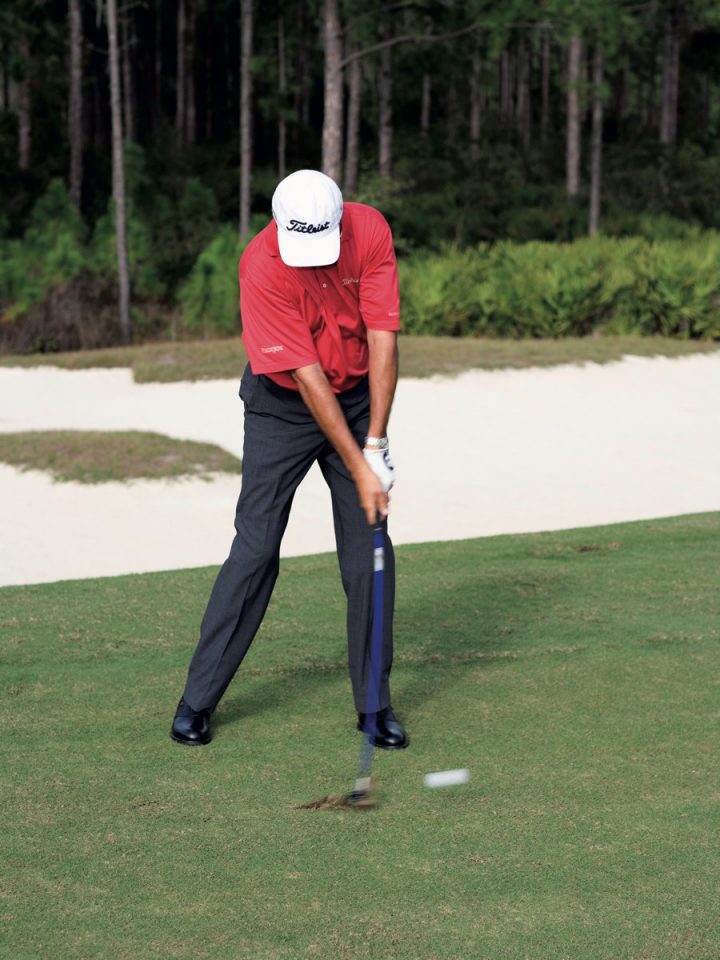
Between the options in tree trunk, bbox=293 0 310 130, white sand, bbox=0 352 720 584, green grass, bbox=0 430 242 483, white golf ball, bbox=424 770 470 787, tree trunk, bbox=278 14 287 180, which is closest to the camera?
white golf ball, bbox=424 770 470 787

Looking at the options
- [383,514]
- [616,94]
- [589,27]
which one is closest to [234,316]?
[589,27]

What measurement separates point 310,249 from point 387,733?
4.98ft

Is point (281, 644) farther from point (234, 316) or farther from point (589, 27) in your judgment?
point (589, 27)

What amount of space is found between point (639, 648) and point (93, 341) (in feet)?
58.7

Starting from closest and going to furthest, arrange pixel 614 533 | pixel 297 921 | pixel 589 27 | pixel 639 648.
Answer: pixel 297 921, pixel 639 648, pixel 614 533, pixel 589 27

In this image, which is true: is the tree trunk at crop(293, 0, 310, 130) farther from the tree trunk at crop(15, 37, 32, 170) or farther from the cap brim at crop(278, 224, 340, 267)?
the cap brim at crop(278, 224, 340, 267)

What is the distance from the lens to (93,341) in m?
22.3

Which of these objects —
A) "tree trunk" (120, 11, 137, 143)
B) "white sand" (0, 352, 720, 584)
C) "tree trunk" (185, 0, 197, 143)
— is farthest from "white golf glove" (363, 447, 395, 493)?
"tree trunk" (185, 0, 197, 143)

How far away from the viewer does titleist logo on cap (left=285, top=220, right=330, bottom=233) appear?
12.6 feet

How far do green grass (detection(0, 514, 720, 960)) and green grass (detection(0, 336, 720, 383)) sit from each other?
8.29m

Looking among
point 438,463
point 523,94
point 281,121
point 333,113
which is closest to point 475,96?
point 523,94

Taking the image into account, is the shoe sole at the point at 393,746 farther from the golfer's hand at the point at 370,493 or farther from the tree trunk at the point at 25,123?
the tree trunk at the point at 25,123

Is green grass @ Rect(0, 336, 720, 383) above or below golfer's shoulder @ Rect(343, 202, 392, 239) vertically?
below

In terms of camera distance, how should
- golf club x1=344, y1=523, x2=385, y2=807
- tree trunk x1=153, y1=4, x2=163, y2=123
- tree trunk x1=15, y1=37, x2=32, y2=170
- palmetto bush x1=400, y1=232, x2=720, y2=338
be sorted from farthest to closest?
tree trunk x1=153, y1=4, x2=163, y2=123 < tree trunk x1=15, y1=37, x2=32, y2=170 < palmetto bush x1=400, y1=232, x2=720, y2=338 < golf club x1=344, y1=523, x2=385, y2=807
